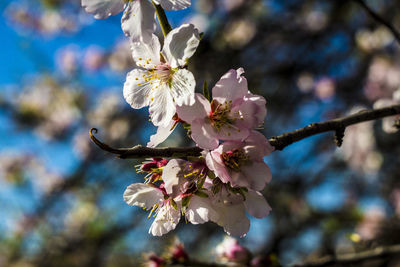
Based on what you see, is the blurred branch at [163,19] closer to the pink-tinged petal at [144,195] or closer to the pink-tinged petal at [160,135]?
the pink-tinged petal at [160,135]

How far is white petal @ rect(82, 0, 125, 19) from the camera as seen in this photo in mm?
772

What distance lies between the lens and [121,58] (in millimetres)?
6004

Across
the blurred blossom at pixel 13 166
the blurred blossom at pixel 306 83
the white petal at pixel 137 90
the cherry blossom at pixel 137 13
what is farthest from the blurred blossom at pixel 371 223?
the blurred blossom at pixel 13 166

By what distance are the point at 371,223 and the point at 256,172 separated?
99.2 inches

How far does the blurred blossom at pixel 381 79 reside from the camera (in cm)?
315

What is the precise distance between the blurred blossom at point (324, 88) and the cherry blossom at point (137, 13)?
367 cm

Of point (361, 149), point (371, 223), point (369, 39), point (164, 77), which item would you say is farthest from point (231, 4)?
point (164, 77)

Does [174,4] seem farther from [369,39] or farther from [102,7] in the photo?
[369,39]

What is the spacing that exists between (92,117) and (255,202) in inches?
223

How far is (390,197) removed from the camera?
3.60 metres

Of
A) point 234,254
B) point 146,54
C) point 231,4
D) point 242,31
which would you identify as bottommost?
point 242,31

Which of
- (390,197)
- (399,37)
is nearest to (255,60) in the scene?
(390,197)

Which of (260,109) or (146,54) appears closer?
(260,109)

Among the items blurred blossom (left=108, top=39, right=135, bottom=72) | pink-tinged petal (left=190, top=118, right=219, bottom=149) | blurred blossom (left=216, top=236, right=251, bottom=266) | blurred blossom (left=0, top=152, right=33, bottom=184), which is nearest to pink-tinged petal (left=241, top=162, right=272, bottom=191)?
pink-tinged petal (left=190, top=118, right=219, bottom=149)
